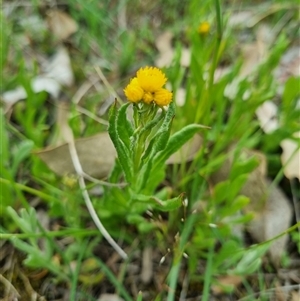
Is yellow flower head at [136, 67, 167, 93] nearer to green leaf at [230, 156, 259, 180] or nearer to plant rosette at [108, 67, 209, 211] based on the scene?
plant rosette at [108, 67, 209, 211]

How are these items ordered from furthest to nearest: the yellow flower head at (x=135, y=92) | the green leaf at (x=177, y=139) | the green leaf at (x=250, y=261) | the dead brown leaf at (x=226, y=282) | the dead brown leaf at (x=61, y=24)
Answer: the dead brown leaf at (x=61, y=24) → the dead brown leaf at (x=226, y=282) → the green leaf at (x=250, y=261) → the green leaf at (x=177, y=139) → the yellow flower head at (x=135, y=92)

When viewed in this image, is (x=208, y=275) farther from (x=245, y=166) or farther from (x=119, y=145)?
(x=119, y=145)

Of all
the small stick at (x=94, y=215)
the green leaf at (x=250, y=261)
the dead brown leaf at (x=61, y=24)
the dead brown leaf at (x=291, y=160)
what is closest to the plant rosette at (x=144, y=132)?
the small stick at (x=94, y=215)

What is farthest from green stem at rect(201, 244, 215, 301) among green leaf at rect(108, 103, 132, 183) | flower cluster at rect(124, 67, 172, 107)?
flower cluster at rect(124, 67, 172, 107)

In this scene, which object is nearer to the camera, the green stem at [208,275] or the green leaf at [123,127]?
the green leaf at [123,127]

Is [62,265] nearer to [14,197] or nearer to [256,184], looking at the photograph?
[14,197]

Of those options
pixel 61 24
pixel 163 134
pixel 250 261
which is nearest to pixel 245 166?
pixel 250 261

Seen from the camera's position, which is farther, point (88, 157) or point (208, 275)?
point (88, 157)

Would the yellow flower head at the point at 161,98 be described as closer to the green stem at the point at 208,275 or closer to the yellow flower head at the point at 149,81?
the yellow flower head at the point at 149,81
